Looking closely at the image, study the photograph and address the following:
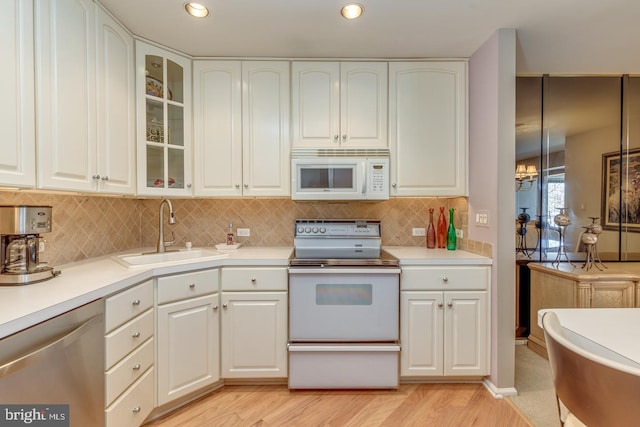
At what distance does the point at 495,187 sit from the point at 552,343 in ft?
4.50

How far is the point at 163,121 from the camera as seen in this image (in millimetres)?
2131

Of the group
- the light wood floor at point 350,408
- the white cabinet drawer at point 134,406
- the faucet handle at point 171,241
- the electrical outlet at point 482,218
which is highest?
the electrical outlet at point 482,218

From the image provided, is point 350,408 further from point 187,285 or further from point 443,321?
point 187,285

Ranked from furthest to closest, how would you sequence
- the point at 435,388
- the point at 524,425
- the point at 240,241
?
the point at 240,241
the point at 435,388
the point at 524,425

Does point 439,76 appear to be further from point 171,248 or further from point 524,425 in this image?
point 171,248

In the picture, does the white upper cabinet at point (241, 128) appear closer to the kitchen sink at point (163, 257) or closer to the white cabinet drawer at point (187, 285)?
the kitchen sink at point (163, 257)

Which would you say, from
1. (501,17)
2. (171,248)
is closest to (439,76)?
(501,17)

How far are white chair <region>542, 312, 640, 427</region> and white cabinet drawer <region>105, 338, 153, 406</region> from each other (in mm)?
1725

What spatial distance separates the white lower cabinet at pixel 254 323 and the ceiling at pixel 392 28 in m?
1.59

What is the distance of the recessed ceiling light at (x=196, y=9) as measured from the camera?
1.71m

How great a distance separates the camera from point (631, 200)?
8.85 ft

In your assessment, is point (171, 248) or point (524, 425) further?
point (171, 248)

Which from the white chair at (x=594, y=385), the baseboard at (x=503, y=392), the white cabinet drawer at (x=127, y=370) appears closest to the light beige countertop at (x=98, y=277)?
the white cabinet drawer at (x=127, y=370)

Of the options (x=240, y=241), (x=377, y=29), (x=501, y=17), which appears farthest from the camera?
(x=240, y=241)
